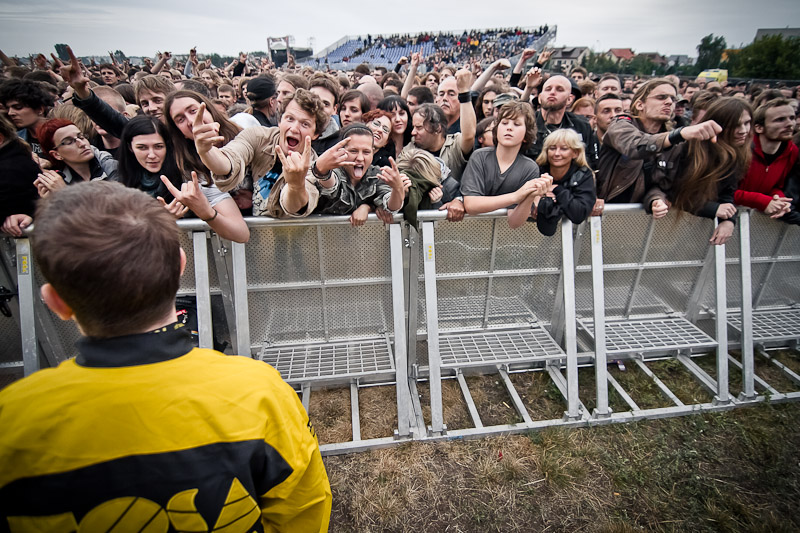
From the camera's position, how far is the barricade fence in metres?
2.83

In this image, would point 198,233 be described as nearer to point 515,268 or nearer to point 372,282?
point 372,282

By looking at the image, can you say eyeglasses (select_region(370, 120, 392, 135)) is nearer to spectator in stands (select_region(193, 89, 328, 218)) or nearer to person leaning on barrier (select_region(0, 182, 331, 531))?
spectator in stands (select_region(193, 89, 328, 218))

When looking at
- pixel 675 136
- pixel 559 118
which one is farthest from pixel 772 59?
pixel 675 136

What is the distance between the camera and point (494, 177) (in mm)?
3096

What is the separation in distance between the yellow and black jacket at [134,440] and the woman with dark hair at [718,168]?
3858 mm

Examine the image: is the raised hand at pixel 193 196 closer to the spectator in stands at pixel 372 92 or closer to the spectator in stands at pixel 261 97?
the spectator in stands at pixel 261 97

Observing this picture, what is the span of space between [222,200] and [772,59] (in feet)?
191

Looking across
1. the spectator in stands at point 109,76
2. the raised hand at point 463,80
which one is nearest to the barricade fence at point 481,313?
the raised hand at point 463,80

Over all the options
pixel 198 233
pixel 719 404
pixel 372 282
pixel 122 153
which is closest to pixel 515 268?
pixel 372 282

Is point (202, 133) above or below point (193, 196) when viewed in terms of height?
above

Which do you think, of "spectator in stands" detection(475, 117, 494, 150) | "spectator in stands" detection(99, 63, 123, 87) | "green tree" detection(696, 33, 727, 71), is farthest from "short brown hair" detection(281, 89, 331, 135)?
"green tree" detection(696, 33, 727, 71)

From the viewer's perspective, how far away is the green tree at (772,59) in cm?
3634

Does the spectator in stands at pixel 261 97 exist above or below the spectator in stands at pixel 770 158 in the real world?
above

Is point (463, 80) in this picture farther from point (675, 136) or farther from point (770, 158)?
point (770, 158)
